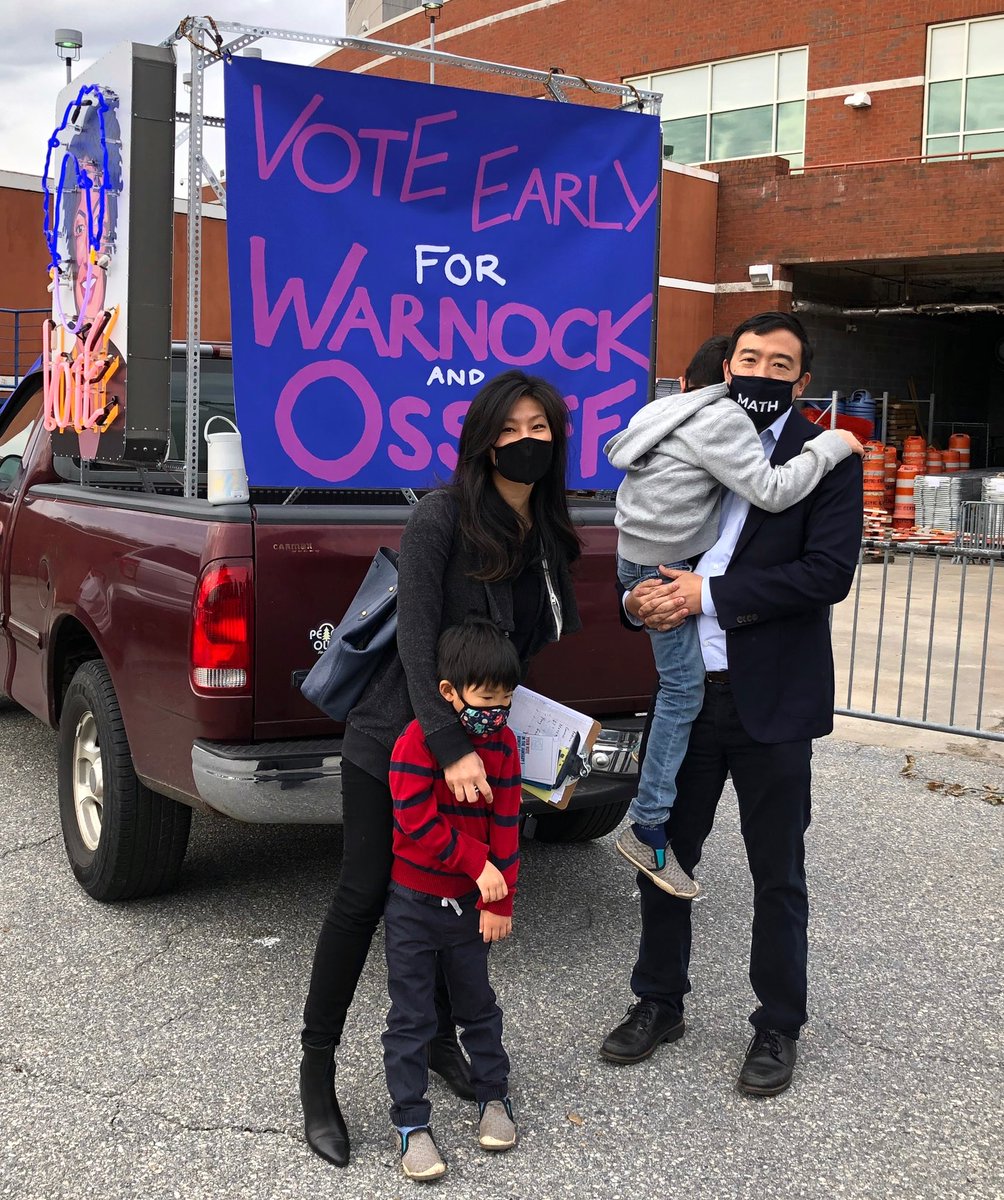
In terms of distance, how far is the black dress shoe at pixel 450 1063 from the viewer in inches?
123

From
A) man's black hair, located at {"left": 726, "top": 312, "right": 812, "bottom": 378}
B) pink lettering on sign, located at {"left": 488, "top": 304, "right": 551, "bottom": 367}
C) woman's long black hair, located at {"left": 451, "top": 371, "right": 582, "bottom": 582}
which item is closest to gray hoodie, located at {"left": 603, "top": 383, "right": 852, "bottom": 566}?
man's black hair, located at {"left": 726, "top": 312, "right": 812, "bottom": 378}

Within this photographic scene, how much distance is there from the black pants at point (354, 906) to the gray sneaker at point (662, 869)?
0.72 meters

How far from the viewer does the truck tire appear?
3.99 meters

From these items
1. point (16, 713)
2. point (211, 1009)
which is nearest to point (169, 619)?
point (211, 1009)

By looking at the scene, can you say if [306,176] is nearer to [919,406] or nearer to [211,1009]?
[211,1009]

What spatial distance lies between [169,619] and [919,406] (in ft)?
81.9

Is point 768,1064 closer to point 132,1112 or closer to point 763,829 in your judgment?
point 763,829

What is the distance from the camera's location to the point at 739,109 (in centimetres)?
2441

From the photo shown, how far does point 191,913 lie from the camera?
4.23 m

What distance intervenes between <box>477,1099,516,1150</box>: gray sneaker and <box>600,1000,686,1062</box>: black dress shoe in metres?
0.46

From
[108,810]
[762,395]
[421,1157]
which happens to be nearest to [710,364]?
[762,395]

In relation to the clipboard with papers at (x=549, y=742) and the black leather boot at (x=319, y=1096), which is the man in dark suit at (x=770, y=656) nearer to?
the clipboard with papers at (x=549, y=742)

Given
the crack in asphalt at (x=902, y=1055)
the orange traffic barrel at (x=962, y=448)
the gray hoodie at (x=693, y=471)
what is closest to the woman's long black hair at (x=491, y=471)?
the gray hoodie at (x=693, y=471)

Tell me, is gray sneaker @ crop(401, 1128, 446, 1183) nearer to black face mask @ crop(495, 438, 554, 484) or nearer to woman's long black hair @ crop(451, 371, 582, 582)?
woman's long black hair @ crop(451, 371, 582, 582)
